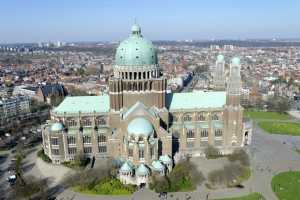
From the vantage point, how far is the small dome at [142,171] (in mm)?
66688

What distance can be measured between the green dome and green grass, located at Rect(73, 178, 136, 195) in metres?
28.4

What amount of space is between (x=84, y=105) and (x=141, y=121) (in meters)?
18.1

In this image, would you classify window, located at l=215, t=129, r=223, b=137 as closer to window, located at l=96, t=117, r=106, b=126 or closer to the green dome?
the green dome

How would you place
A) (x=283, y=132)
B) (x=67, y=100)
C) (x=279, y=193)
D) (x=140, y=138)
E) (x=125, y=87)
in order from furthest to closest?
(x=283, y=132) → (x=67, y=100) → (x=125, y=87) → (x=140, y=138) → (x=279, y=193)

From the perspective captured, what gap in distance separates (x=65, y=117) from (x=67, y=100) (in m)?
5.63

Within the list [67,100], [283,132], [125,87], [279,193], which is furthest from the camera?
[283,132]

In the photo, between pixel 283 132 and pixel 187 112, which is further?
pixel 283 132

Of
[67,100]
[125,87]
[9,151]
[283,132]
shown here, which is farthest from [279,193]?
[9,151]

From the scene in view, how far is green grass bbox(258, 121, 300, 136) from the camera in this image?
10668 cm

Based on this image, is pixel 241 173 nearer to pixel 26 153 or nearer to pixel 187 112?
pixel 187 112

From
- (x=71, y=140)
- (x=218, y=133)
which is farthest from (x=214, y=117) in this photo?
(x=71, y=140)

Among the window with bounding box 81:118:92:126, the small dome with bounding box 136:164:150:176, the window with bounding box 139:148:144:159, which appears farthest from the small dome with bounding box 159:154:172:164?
the window with bounding box 81:118:92:126

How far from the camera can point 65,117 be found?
78688mm

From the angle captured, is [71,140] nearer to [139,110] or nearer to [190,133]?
[139,110]
